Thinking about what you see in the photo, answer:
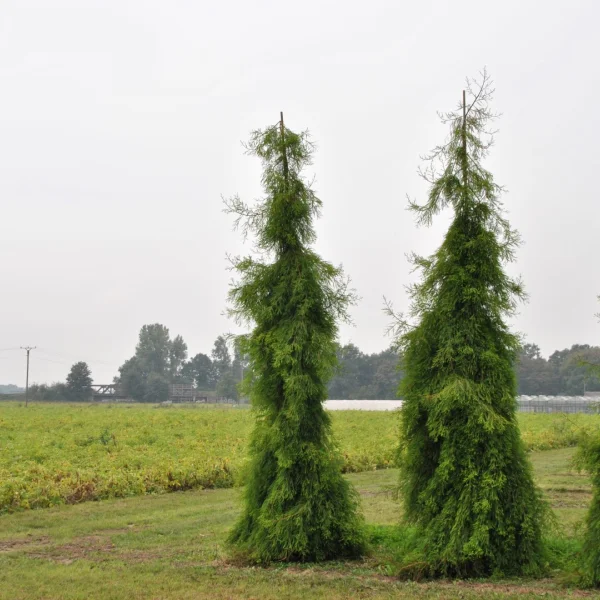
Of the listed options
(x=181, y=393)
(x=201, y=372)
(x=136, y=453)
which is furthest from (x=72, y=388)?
(x=136, y=453)

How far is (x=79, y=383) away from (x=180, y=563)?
8946cm

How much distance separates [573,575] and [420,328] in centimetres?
375

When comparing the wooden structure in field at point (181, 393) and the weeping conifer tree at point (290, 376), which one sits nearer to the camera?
the weeping conifer tree at point (290, 376)

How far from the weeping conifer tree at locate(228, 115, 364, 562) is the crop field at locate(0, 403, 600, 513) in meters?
0.69

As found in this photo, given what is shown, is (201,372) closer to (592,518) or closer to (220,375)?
(220,375)

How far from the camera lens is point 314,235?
1105 centimetres

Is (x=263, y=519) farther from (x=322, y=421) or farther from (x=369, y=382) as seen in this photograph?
(x=369, y=382)

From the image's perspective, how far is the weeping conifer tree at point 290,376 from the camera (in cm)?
993

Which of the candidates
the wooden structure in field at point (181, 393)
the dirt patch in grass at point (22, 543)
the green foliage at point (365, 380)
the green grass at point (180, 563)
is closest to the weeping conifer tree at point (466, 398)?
the green grass at point (180, 563)

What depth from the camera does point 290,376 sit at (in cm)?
1019

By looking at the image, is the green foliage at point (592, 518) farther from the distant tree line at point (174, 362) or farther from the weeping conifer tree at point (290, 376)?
the distant tree line at point (174, 362)

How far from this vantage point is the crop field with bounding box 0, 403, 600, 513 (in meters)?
17.9

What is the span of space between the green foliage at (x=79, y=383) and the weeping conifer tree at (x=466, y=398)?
90727mm

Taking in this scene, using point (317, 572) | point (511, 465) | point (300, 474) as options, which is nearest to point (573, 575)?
point (511, 465)
